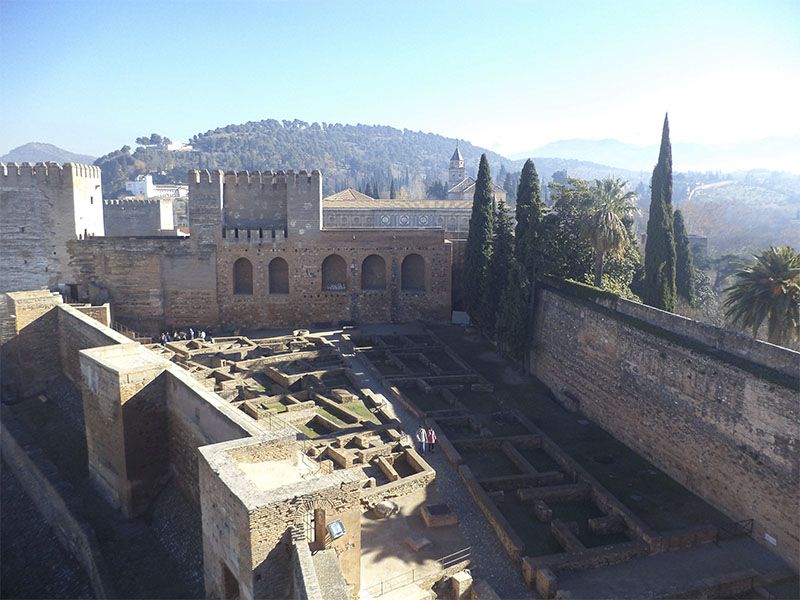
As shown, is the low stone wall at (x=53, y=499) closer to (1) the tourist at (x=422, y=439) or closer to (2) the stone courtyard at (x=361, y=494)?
(2) the stone courtyard at (x=361, y=494)

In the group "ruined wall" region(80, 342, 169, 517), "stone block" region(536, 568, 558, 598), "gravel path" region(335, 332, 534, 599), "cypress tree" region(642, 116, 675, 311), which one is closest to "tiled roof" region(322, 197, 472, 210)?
"cypress tree" region(642, 116, 675, 311)

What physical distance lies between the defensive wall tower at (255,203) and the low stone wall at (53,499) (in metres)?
12.6

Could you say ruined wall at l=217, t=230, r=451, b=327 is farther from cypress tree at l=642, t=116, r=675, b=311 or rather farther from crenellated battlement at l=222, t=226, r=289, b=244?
cypress tree at l=642, t=116, r=675, b=311

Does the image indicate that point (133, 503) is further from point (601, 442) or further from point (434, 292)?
Answer: point (434, 292)

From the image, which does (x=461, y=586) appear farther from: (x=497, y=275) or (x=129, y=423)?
(x=497, y=275)

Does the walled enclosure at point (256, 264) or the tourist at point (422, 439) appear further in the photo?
the walled enclosure at point (256, 264)

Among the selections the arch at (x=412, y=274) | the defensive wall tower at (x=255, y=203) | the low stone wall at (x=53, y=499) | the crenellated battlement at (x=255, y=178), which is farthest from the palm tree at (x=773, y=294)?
the crenellated battlement at (x=255, y=178)

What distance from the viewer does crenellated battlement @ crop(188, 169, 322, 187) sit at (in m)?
30.4

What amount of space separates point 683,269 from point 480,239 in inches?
403

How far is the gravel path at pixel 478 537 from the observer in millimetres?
12406

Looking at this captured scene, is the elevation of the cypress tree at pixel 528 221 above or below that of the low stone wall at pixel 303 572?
above

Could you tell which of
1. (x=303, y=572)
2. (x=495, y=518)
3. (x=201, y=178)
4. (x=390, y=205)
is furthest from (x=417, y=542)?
(x=390, y=205)

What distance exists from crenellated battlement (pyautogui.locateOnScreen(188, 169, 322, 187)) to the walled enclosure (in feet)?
0.17

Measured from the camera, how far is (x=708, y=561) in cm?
1312
